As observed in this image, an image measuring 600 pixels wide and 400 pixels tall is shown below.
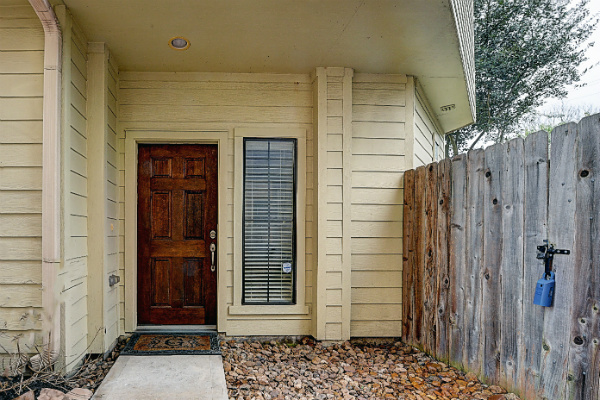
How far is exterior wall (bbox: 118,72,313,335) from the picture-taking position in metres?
3.99

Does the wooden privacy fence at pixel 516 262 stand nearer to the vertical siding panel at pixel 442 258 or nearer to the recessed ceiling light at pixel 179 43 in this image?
the vertical siding panel at pixel 442 258

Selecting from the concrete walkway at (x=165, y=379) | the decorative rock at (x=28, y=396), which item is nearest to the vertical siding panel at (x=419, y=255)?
the concrete walkway at (x=165, y=379)

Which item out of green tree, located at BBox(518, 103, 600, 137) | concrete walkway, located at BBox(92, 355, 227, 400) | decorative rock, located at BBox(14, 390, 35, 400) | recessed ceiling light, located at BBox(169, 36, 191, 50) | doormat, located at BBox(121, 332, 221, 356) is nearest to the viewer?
decorative rock, located at BBox(14, 390, 35, 400)

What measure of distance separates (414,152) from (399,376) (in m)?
2.11

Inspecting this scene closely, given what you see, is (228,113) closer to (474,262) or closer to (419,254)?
(419,254)

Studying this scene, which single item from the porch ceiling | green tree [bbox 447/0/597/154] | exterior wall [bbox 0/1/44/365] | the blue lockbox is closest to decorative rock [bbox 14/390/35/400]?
exterior wall [bbox 0/1/44/365]

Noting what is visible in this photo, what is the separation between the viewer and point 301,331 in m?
4.02

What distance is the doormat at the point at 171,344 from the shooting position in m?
3.46

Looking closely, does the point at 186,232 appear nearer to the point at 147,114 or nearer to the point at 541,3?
the point at 147,114

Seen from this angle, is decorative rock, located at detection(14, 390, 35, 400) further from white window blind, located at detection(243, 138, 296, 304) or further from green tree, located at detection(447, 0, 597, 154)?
green tree, located at detection(447, 0, 597, 154)

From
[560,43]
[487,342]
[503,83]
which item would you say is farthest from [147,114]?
[560,43]

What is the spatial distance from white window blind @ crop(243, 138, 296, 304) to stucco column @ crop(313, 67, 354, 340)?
1.02ft

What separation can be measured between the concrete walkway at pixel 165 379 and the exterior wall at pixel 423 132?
8.86 ft

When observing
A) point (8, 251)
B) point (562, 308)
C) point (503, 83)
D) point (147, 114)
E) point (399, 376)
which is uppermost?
point (503, 83)
